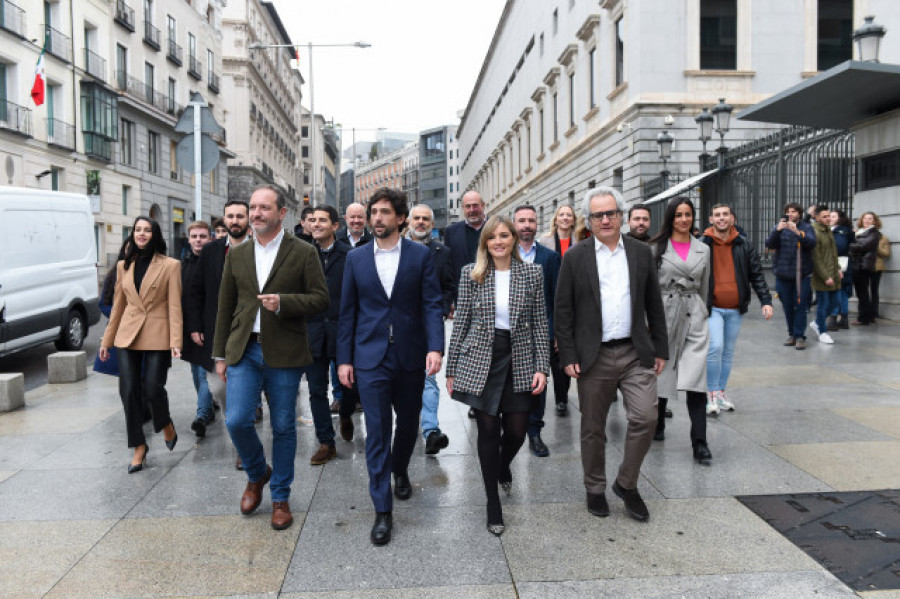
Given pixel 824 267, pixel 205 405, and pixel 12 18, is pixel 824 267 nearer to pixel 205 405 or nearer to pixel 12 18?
pixel 205 405

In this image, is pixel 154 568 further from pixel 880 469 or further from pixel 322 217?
pixel 880 469

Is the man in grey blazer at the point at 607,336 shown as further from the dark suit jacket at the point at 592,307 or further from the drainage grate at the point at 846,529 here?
the drainage grate at the point at 846,529

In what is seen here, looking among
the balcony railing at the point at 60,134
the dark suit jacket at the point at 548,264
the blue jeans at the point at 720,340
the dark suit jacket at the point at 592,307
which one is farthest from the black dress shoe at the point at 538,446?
the balcony railing at the point at 60,134

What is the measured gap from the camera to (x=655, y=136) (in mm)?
22094

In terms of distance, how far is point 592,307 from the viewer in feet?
14.0

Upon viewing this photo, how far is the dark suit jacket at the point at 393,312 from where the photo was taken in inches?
163

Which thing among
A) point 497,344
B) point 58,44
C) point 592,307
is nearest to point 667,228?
point 592,307

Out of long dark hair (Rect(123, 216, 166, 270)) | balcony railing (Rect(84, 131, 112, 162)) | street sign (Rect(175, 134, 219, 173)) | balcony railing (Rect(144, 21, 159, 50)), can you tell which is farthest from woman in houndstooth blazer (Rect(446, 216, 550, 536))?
balcony railing (Rect(144, 21, 159, 50))

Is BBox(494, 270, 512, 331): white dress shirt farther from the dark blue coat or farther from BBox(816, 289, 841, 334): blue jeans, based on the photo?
BBox(816, 289, 841, 334): blue jeans

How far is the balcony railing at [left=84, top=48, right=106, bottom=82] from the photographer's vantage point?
27727mm

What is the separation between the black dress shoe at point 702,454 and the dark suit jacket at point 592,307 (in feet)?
3.79

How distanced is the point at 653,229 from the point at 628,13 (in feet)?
22.9

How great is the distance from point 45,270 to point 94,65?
71.2 ft

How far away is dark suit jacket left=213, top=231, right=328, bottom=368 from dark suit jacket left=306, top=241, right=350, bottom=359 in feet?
3.45
